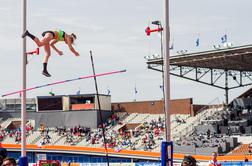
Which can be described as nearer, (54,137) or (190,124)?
(190,124)

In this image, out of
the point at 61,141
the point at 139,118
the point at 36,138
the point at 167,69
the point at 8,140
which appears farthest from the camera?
the point at 8,140

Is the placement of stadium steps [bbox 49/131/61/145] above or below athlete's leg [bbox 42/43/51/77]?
below

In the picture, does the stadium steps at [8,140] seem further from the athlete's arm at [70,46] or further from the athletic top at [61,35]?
the athletic top at [61,35]

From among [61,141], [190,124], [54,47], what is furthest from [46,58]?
[61,141]

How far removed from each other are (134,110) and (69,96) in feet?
20.8

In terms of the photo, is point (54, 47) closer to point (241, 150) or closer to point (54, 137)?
point (241, 150)

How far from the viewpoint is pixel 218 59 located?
138 feet

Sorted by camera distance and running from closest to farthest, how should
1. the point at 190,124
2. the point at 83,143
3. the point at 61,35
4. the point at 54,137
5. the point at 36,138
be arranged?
the point at 61,35, the point at 190,124, the point at 83,143, the point at 54,137, the point at 36,138

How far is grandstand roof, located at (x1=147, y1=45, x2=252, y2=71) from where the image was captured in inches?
1554

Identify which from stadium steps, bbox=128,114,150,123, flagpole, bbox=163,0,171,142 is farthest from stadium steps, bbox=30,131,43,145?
flagpole, bbox=163,0,171,142

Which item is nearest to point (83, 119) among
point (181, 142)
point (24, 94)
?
point (181, 142)

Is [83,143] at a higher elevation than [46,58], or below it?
below

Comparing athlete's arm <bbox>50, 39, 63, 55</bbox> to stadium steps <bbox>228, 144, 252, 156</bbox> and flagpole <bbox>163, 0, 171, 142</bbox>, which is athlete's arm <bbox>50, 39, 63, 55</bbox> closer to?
flagpole <bbox>163, 0, 171, 142</bbox>

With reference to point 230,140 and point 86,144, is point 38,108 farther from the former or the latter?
point 230,140
